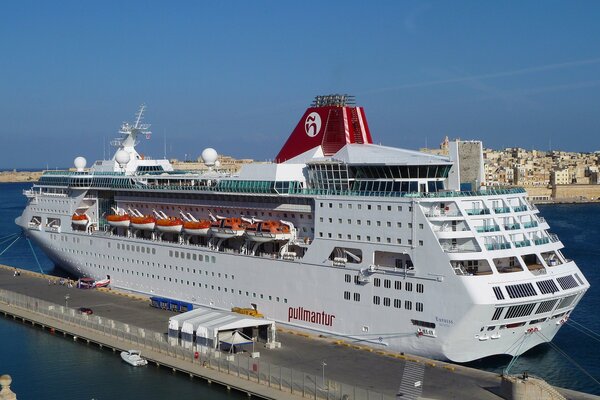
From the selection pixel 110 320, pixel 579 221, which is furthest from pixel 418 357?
pixel 579 221

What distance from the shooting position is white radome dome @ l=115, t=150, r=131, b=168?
43.2 metres

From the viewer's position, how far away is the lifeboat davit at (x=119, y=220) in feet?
129

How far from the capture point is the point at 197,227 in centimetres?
3500

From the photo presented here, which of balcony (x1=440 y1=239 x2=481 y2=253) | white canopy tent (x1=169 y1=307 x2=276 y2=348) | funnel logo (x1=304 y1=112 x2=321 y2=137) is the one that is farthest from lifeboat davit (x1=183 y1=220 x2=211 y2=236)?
balcony (x1=440 y1=239 x2=481 y2=253)

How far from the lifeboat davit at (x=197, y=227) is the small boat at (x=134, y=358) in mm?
7573

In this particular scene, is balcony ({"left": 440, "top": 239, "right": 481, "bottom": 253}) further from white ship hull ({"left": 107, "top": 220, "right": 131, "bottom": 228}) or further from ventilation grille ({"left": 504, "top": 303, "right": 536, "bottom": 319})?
white ship hull ({"left": 107, "top": 220, "right": 131, "bottom": 228})

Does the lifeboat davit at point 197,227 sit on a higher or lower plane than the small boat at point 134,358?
higher

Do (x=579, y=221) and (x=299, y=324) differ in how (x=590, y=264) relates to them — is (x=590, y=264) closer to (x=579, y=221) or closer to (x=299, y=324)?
(x=299, y=324)

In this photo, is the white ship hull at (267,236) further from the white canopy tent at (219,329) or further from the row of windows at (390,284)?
the row of windows at (390,284)

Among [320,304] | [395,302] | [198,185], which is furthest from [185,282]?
[395,302]

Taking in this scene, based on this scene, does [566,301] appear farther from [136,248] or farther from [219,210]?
[136,248]

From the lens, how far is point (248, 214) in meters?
34.5

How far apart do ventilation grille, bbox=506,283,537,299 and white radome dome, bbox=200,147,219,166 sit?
735 inches

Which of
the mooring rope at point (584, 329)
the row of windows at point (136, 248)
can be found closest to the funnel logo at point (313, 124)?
the row of windows at point (136, 248)
